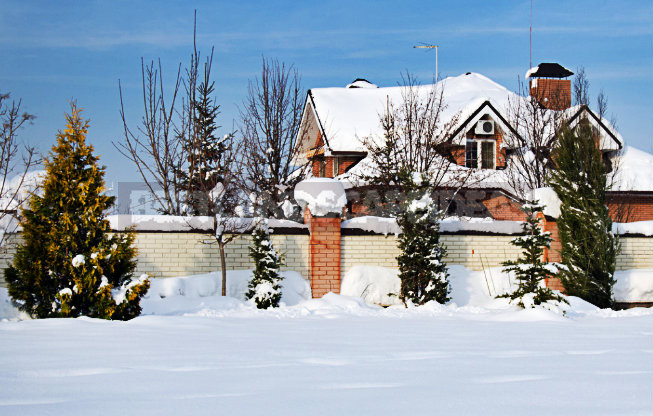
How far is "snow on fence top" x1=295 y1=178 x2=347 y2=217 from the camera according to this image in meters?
11.6

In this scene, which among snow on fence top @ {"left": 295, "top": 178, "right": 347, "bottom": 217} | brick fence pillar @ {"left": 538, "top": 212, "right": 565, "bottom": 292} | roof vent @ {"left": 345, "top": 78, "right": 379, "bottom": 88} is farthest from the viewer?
roof vent @ {"left": 345, "top": 78, "right": 379, "bottom": 88}

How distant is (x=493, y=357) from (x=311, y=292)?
6.11 meters

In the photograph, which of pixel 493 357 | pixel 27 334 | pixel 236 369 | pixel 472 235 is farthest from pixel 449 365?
pixel 472 235

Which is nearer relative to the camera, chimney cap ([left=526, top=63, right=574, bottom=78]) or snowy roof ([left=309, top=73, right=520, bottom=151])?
snowy roof ([left=309, top=73, right=520, bottom=151])

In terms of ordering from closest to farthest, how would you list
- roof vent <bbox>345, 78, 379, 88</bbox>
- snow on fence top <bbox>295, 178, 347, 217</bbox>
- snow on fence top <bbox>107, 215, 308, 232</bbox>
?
snow on fence top <bbox>107, 215, 308, 232</bbox> → snow on fence top <bbox>295, 178, 347, 217</bbox> → roof vent <bbox>345, 78, 379, 88</bbox>

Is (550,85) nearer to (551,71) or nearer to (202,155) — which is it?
(551,71)

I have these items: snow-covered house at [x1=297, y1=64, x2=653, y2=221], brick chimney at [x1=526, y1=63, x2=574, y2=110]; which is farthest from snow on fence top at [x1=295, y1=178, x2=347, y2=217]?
brick chimney at [x1=526, y1=63, x2=574, y2=110]

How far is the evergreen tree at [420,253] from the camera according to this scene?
11203mm

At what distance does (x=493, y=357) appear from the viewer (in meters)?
5.88

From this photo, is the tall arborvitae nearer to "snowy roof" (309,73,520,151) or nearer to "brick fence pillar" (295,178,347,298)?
"brick fence pillar" (295,178,347,298)

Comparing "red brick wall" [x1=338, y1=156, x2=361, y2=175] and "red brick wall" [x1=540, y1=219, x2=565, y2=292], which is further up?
"red brick wall" [x1=338, y1=156, x2=361, y2=175]

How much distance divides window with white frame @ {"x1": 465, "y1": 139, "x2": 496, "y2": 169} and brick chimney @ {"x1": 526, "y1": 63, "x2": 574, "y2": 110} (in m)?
2.50

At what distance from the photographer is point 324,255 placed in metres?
11.7

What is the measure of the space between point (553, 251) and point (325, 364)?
8965 millimetres
